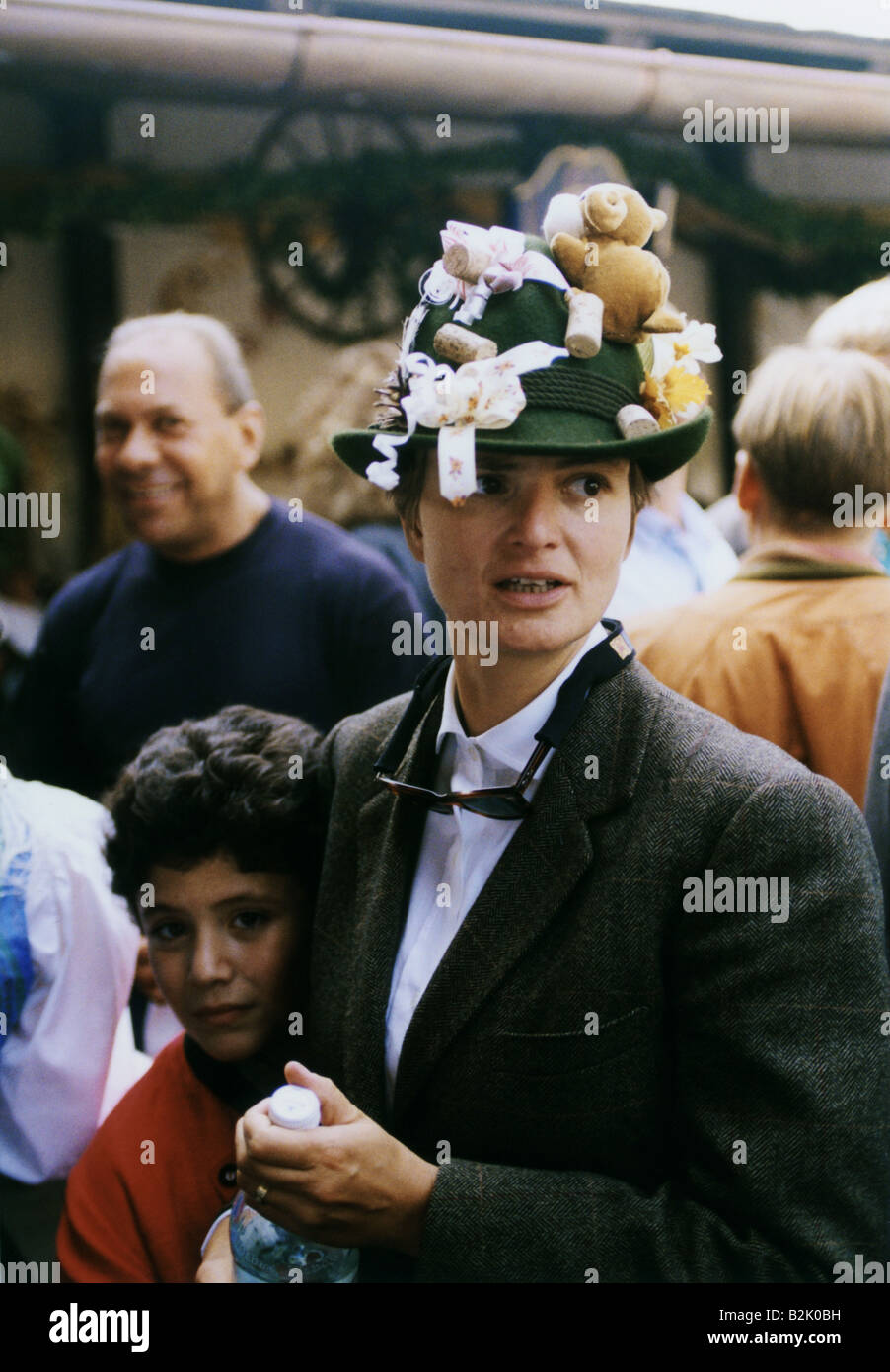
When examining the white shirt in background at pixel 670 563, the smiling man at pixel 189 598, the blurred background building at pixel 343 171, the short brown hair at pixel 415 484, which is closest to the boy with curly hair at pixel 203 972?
the short brown hair at pixel 415 484

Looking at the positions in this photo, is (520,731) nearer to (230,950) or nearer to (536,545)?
(536,545)

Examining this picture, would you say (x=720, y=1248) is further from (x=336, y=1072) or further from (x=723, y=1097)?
(x=336, y=1072)

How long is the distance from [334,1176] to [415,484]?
2.44 feet

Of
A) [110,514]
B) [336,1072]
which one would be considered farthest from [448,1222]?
[110,514]

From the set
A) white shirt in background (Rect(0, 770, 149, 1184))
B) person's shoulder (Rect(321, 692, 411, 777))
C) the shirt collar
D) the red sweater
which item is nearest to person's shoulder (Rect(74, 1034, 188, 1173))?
the red sweater

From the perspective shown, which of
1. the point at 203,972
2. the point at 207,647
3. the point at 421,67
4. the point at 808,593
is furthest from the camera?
the point at 421,67

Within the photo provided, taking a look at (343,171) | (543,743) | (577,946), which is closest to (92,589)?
(543,743)

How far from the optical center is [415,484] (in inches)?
55.3

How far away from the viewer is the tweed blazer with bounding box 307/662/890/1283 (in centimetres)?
119

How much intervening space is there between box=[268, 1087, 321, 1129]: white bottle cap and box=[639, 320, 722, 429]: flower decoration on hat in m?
0.80

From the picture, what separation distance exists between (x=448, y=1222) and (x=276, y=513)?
4.70 feet

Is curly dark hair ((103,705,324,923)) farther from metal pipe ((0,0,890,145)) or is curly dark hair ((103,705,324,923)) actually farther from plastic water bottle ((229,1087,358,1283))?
metal pipe ((0,0,890,145))

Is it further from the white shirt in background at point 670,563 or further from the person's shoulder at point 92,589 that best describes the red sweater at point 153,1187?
the white shirt in background at point 670,563

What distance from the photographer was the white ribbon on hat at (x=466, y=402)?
1.25 m
